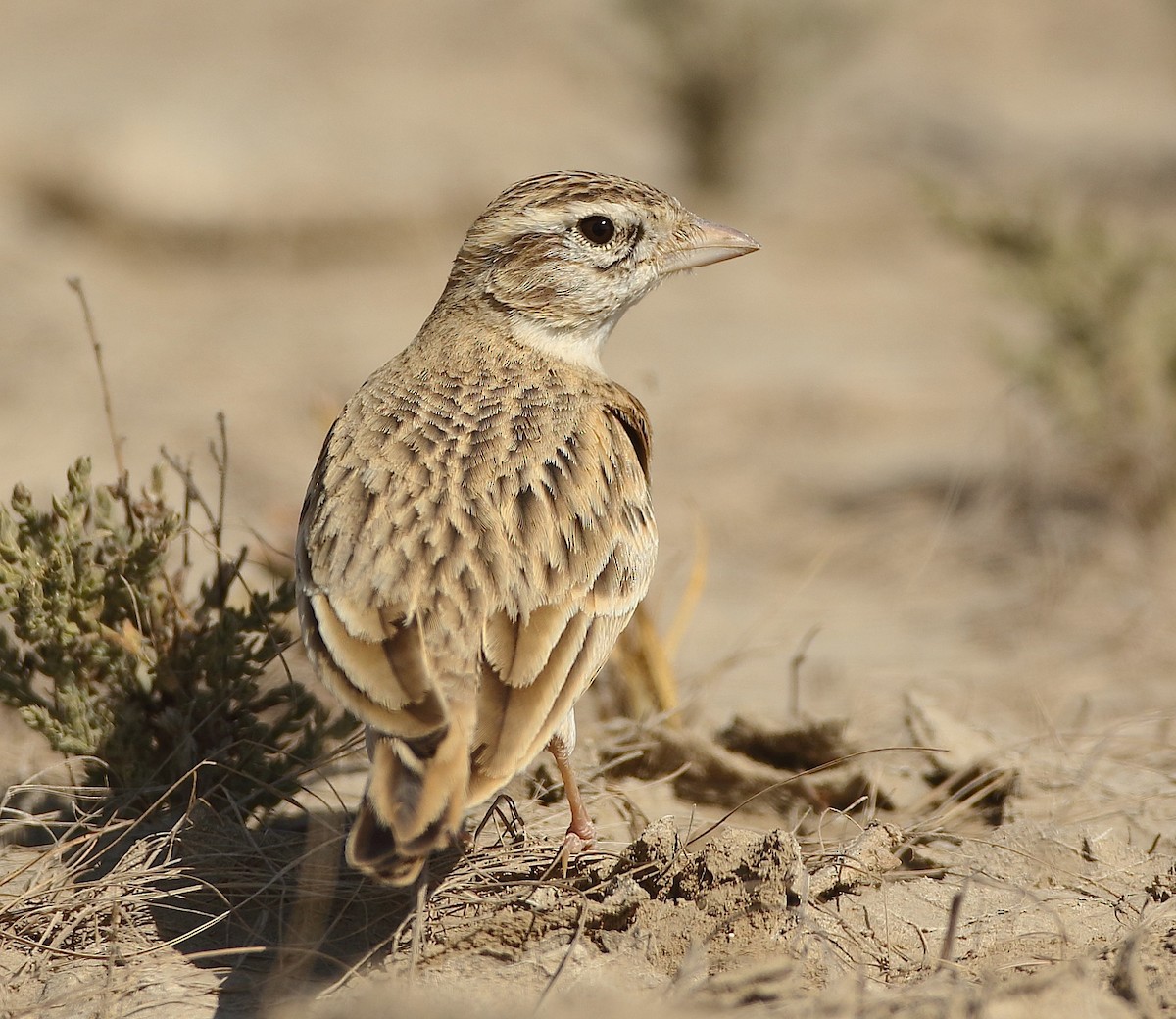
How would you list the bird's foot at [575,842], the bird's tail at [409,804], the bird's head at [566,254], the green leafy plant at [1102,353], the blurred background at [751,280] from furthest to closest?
the green leafy plant at [1102,353], the blurred background at [751,280], the bird's head at [566,254], the bird's foot at [575,842], the bird's tail at [409,804]

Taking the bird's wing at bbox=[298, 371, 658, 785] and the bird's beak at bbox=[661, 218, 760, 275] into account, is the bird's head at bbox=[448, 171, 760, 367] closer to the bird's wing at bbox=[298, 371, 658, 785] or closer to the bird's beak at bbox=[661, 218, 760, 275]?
the bird's beak at bbox=[661, 218, 760, 275]

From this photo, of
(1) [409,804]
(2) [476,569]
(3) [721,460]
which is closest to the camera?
(1) [409,804]

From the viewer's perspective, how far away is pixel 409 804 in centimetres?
298

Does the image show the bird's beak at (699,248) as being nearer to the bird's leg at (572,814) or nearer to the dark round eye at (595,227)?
the dark round eye at (595,227)

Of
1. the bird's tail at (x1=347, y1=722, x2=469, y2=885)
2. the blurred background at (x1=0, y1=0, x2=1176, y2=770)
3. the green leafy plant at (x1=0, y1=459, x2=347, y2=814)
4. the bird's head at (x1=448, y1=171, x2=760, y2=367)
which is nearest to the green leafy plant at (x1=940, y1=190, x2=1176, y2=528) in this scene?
the blurred background at (x1=0, y1=0, x2=1176, y2=770)

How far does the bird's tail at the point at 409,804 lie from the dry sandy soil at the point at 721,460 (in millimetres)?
295

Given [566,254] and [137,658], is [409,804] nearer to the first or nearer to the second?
[137,658]

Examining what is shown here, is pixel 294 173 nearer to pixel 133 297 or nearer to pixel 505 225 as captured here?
pixel 133 297

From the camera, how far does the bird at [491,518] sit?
3.16 m

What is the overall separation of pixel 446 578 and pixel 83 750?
1420mm

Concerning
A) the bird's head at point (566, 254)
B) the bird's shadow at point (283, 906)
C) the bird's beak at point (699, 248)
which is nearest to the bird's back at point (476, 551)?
the bird's head at point (566, 254)

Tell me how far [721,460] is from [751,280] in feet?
13.4

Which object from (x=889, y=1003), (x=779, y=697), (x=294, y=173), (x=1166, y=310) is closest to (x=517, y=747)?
(x=889, y=1003)

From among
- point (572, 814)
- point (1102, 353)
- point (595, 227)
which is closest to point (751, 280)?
→ point (1102, 353)
